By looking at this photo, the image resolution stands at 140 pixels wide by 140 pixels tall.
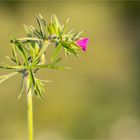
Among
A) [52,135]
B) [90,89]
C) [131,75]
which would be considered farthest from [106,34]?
[52,135]

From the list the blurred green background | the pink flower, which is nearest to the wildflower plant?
the pink flower

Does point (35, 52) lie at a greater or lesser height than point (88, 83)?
greater

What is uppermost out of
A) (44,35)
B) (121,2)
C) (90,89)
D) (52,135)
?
(121,2)

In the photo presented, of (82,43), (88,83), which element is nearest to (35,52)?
(82,43)

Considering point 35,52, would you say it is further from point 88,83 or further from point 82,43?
point 88,83

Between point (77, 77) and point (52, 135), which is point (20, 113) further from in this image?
point (77, 77)

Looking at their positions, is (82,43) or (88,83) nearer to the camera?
(82,43)

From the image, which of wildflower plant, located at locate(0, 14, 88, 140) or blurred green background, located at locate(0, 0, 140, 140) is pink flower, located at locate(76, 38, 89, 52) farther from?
blurred green background, located at locate(0, 0, 140, 140)
